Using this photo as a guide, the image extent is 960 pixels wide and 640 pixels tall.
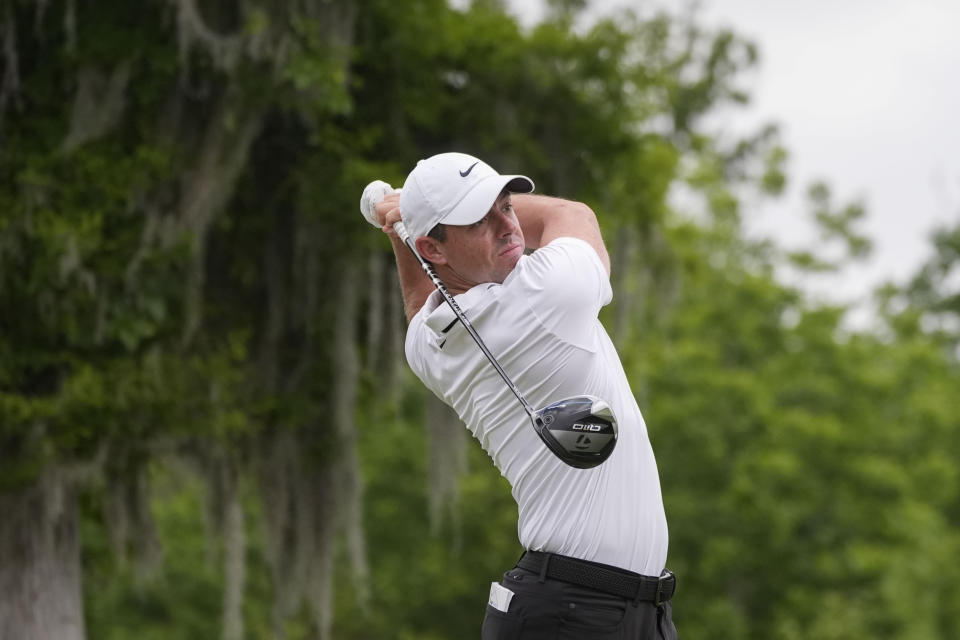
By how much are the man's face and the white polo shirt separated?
0.18ft

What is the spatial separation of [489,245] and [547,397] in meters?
0.40

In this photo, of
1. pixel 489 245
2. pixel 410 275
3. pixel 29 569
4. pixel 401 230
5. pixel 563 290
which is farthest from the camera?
pixel 29 569

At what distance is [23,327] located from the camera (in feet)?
26.7

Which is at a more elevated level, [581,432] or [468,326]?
[468,326]

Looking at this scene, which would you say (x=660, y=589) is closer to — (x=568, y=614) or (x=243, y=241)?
(x=568, y=614)

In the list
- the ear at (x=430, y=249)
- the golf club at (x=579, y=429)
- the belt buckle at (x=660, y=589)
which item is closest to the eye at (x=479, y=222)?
the ear at (x=430, y=249)

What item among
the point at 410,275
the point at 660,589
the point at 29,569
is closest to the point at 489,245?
the point at 410,275

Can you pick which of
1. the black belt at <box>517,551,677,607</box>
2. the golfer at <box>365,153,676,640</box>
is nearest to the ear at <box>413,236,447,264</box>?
the golfer at <box>365,153,676,640</box>

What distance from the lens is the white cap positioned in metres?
3.51

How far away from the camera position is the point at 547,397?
3.57m

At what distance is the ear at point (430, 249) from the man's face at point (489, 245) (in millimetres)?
15

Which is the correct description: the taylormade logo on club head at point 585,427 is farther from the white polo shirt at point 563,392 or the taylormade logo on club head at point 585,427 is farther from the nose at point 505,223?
the nose at point 505,223

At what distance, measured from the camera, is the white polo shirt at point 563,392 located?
3.50 m

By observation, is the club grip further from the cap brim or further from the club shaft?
the cap brim
